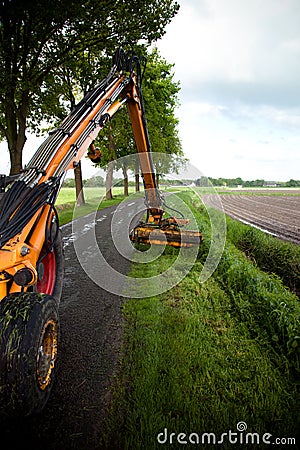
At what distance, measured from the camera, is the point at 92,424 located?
2564mm

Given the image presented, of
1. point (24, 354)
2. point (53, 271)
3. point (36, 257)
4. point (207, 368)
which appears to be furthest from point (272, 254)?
point (24, 354)

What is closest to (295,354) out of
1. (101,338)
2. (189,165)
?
(101,338)

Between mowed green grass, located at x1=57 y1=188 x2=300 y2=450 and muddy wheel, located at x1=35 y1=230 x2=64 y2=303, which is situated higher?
muddy wheel, located at x1=35 y1=230 x2=64 y2=303

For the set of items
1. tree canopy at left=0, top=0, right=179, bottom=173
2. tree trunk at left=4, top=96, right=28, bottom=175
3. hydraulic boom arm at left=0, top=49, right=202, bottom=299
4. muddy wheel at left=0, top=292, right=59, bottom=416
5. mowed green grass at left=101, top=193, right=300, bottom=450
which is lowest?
mowed green grass at left=101, top=193, right=300, bottom=450

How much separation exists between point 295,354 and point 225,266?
3279mm

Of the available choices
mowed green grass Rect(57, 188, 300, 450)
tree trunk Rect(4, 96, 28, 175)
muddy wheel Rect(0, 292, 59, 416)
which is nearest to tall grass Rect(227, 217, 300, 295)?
mowed green grass Rect(57, 188, 300, 450)

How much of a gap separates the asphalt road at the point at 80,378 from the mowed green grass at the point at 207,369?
140mm

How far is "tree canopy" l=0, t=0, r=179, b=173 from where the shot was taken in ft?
33.3

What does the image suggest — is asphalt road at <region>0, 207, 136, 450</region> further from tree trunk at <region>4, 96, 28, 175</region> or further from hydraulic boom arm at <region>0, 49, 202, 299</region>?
tree trunk at <region>4, 96, 28, 175</region>

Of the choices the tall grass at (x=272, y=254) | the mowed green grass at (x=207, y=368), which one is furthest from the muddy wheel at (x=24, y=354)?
the tall grass at (x=272, y=254)

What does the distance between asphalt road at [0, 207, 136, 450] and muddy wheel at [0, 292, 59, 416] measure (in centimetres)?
23

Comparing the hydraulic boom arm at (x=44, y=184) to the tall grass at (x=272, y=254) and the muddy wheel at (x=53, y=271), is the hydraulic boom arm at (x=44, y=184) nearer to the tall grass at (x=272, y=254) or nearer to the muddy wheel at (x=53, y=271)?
the muddy wheel at (x=53, y=271)

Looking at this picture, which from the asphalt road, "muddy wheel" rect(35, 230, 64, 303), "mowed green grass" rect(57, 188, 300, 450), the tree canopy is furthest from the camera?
the tree canopy

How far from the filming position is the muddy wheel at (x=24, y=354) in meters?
2.04
